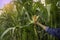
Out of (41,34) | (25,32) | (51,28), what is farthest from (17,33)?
(51,28)

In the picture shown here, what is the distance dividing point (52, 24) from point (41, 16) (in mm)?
128

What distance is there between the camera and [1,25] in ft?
6.29

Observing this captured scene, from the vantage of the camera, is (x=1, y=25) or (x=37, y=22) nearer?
(x=37, y=22)

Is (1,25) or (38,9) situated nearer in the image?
(38,9)

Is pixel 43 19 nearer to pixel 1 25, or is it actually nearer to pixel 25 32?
pixel 25 32

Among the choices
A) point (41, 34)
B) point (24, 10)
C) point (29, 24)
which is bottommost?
point (41, 34)

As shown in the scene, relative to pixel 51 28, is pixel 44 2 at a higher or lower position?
higher

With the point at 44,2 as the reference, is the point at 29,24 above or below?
below

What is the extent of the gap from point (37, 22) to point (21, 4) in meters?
0.23

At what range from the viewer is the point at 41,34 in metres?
1.85

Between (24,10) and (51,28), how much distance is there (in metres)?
0.29

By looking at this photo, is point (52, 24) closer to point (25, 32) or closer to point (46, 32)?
point (46, 32)

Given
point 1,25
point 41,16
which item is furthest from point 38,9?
point 1,25

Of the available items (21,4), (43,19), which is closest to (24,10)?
(21,4)
